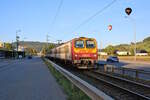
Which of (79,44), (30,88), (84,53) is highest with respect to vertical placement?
(79,44)

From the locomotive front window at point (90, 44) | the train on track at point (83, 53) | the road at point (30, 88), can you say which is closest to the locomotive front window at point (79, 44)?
the train on track at point (83, 53)

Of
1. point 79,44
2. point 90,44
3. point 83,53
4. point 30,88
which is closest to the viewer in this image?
point 30,88

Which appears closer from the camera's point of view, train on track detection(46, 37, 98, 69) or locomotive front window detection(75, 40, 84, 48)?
train on track detection(46, 37, 98, 69)

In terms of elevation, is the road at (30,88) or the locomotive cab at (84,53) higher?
the locomotive cab at (84,53)

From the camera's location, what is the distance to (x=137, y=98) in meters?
9.82

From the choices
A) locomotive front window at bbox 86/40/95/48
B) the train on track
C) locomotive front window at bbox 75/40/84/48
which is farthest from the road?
locomotive front window at bbox 86/40/95/48

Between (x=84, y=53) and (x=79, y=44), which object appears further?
(x=79, y=44)

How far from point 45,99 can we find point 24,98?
82 centimetres

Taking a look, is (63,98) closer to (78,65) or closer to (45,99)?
(45,99)

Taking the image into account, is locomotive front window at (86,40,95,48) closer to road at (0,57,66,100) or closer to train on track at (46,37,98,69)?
train on track at (46,37,98,69)

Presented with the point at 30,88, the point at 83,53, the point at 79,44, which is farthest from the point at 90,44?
the point at 30,88

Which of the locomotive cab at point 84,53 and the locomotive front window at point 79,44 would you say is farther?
the locomotive front window at point 79,44

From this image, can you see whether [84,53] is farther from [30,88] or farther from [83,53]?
[30,88]

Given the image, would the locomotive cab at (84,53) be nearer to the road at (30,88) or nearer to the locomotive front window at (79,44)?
the locomotive front window at (79,44)
